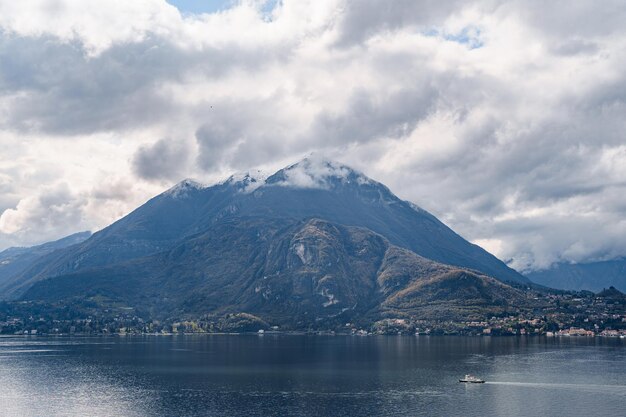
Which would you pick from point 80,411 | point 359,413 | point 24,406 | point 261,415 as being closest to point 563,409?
point 359,413

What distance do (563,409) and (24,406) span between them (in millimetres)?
149021

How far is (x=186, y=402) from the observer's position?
637 ft

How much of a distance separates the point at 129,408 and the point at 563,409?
118 m

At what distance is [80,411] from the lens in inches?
7121

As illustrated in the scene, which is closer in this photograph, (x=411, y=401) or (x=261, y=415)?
(x=261, y=415)

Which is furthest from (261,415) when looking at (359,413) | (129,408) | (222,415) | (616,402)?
(616,402)

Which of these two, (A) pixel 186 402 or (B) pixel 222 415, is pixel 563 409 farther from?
(A) pixel 186 402

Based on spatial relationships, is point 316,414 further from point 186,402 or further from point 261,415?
point 186,402

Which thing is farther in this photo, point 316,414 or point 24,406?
point 24,406

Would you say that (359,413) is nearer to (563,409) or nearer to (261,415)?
(261,415)

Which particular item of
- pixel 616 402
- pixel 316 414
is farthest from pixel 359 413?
pixel 616 402

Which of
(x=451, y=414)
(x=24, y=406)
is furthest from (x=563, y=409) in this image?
(x=24, y=406)

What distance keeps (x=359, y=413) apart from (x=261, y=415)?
25.3m

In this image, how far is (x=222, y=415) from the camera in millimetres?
173500
